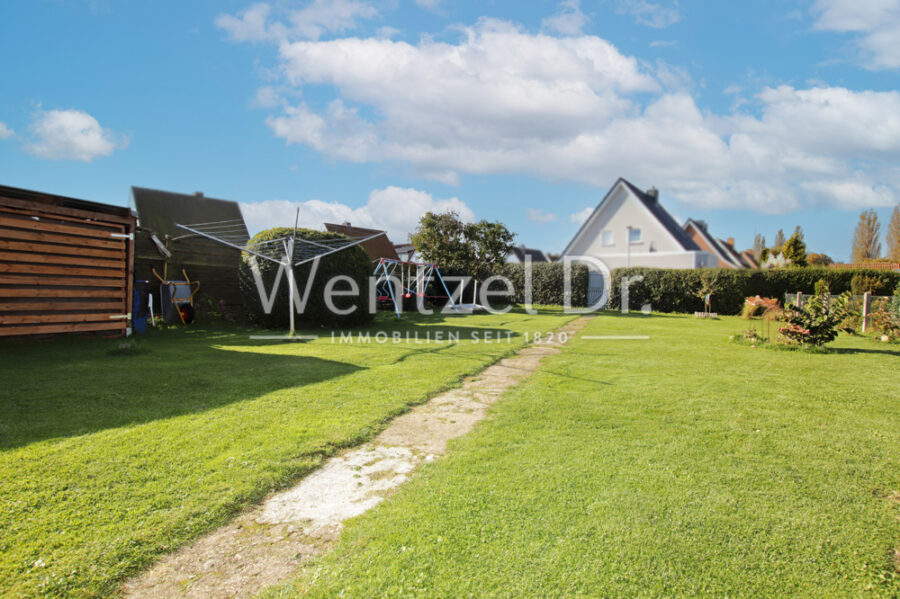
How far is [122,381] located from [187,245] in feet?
29.0

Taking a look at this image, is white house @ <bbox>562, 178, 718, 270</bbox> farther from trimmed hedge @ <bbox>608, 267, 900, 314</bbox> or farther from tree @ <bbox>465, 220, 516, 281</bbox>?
tree @ <bbox>465, 220, 516, 281</bbox>

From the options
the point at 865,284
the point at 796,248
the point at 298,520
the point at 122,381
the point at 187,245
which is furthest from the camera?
the point at 796,248

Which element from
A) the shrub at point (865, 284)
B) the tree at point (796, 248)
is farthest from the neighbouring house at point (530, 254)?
the shrub at point (865, 284)

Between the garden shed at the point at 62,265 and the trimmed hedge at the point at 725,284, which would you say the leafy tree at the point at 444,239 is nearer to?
the trimmed hedge at the point at 725,284

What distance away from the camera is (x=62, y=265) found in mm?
8844

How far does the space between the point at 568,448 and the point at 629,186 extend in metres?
29.3

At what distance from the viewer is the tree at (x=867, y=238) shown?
37.0 meters

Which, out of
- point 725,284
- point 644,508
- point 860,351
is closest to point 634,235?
point 725,284

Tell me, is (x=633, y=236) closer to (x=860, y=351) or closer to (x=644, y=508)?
(x=860, y=351)

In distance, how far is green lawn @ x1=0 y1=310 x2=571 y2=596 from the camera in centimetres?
244

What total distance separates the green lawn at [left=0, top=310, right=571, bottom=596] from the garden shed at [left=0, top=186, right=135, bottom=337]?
0.60 metres

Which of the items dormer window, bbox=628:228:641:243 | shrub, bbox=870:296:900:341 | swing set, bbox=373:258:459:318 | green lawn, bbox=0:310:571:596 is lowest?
green lawn, bbox=0:310:571:596

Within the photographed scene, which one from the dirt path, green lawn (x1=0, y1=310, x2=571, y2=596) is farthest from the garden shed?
the dirt path

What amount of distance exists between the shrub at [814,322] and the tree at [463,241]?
14.4 m
